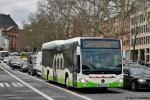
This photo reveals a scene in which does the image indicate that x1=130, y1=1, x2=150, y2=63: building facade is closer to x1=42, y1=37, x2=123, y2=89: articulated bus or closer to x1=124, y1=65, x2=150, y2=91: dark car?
x1=124, y1=65, x2=150, y2=91: dark car

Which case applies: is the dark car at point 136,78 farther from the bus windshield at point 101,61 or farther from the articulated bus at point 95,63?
the bus windshield at point 101,61

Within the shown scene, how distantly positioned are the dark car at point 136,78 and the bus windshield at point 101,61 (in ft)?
6.73

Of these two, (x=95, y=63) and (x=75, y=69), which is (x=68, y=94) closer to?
(x=75, y=69)

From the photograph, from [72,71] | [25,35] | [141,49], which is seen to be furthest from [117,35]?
[25,35]

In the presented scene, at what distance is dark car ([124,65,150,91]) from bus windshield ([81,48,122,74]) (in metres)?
2.05

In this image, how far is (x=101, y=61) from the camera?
24734mm

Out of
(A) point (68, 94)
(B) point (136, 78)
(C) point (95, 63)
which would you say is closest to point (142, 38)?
(B) point (136, 78)

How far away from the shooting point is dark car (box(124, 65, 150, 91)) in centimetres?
2647

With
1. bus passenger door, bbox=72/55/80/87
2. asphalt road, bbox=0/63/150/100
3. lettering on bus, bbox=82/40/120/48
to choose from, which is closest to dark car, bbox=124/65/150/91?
asphalt road, bbox=0/63/150/100

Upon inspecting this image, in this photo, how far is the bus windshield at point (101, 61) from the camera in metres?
24.6

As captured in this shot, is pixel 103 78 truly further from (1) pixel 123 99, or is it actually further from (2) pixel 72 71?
(1) pixel 123 99

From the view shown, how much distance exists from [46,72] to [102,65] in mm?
10862

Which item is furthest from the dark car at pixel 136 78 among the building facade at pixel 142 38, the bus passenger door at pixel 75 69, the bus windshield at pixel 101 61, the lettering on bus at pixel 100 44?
the building facade at pixel 142 38

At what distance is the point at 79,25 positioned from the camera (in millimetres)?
87625
